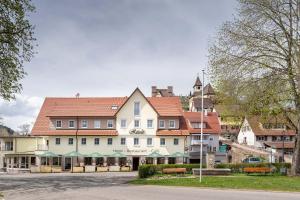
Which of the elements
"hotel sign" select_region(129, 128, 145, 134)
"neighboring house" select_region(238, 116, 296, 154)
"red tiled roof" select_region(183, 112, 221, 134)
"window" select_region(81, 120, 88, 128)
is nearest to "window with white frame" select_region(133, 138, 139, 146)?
"hotel sign" select_region(129, 128, 145, 134)

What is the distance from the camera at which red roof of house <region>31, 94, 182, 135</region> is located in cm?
7381

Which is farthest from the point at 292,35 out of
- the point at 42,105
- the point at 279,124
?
the point at 42,105

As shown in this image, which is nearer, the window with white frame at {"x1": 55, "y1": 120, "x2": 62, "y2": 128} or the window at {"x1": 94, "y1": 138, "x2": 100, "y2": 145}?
the window at {"x1": 94, "y1": 138, "x2": 100, "y2": 145}

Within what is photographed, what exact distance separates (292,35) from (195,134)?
46173 mm

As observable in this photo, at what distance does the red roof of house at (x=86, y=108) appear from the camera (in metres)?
73.8

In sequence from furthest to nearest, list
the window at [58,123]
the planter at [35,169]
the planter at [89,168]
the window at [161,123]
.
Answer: the window at [58,123], the window at [161,123], the planter at [89,168], the planter at [35,169]

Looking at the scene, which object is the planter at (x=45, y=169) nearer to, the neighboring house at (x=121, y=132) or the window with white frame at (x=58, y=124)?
the neighboring house at (x=121, y=132)

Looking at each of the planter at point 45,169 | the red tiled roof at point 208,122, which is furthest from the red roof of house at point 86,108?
the planter at point 45,169

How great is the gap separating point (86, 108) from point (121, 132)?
7128mm

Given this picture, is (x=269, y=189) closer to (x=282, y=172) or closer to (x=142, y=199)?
(x=142, y=199)

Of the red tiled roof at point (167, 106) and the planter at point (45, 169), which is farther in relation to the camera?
the red tiled roof at point (167, 106)

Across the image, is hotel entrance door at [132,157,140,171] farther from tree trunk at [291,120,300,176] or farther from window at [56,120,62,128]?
tree trunk at [291,120,300,176]

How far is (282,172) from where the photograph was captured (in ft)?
145

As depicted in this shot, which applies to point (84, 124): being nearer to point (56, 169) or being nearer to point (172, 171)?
point (56, 169)
